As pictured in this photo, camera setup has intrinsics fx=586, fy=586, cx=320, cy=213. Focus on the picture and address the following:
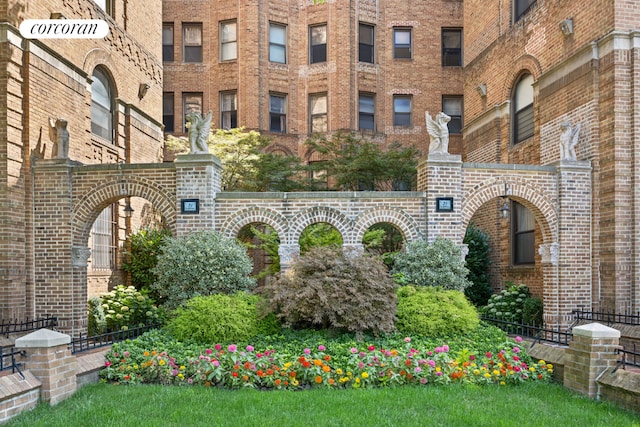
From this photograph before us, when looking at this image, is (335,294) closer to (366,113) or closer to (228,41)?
(366,113)

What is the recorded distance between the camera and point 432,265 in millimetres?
12562

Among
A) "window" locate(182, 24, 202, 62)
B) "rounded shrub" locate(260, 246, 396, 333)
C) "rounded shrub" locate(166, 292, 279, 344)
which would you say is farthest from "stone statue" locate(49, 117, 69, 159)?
"window" locate(182, 24, 202, 62)

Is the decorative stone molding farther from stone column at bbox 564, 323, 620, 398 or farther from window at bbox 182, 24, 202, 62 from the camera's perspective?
window at bbox 182, 24, 202, 62

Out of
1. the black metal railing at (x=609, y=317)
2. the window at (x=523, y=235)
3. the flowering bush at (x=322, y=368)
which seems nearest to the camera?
the flowering bush at (x=322, y=368)

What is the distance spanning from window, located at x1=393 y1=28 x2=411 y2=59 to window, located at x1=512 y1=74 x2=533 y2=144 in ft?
26.8

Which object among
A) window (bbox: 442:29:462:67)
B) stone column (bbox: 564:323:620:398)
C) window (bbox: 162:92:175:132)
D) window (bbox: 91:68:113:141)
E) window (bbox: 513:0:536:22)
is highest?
window (bbox: 442:29:462:67)

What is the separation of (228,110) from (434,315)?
52.7ft

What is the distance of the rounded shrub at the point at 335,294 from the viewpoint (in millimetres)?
10219

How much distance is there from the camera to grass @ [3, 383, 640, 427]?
689cm

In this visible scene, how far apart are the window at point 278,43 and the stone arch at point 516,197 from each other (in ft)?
44.5

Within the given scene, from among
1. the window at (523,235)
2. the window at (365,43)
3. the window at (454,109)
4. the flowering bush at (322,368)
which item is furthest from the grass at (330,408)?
the window at (365,43)

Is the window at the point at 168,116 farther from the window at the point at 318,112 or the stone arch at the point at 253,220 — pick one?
the stone arch at the point at 253,220

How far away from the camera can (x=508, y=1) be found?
58.4 ft

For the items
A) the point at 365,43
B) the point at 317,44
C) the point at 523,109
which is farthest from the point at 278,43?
the point at 523,109
